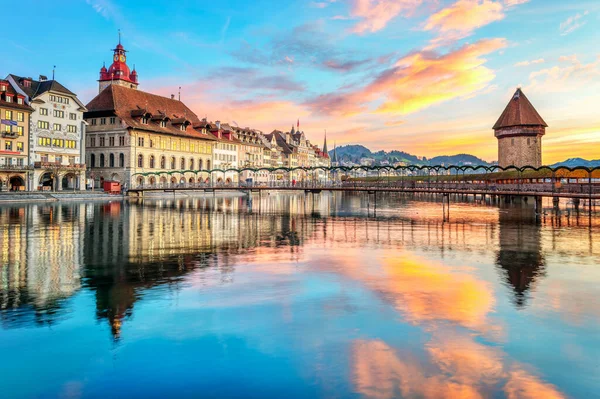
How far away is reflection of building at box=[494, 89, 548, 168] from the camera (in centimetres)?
9206

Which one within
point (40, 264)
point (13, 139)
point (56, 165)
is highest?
point (13, 139)

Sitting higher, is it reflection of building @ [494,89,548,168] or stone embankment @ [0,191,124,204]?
reflection of building @ [494,89,548,168]

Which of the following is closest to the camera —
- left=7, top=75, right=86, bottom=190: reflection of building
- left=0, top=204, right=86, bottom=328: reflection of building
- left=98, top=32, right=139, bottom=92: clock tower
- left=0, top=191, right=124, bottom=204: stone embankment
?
left=0, top=204, right=86, bottom=328: reflection of building

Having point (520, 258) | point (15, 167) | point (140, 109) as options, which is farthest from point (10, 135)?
point (520, 258)

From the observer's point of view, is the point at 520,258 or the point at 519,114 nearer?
the point at 520,258

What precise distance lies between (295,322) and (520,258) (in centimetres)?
1576

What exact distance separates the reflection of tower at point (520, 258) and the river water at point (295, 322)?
0.56ft

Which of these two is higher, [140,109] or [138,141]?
[140,109]

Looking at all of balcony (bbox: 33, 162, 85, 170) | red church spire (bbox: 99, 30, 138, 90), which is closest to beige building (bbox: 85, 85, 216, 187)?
balcony (bbox: 33, 162, 85, 170)

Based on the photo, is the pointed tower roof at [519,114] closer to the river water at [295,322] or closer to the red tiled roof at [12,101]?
the river water at [295,322]

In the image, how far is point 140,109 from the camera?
92.9 meters

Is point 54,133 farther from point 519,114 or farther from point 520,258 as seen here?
point 519,114

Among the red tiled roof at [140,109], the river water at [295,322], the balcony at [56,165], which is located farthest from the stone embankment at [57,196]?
the river water at [295,322]

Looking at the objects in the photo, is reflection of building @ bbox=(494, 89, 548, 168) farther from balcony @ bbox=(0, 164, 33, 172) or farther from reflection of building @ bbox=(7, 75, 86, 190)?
balcony @ bbox=(0, 164, 33, 172)
